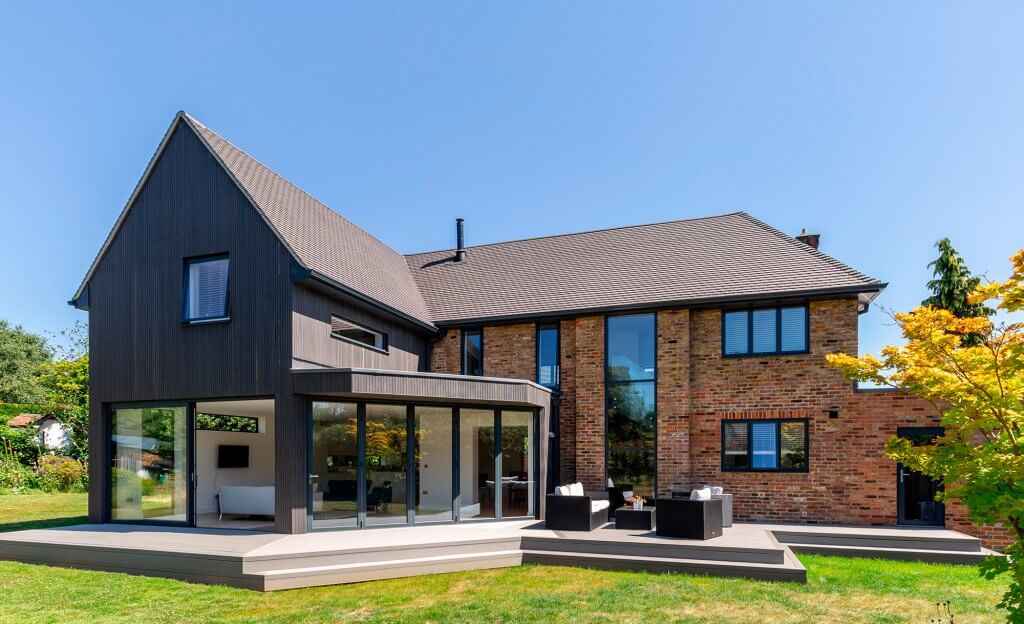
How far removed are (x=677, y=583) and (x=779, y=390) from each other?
645cm

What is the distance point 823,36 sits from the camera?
41.0ft

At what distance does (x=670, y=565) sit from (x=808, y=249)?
9.10 metres

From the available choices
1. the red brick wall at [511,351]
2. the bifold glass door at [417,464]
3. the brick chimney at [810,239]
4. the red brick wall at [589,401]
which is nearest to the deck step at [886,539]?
the red brick wall at [589,401]

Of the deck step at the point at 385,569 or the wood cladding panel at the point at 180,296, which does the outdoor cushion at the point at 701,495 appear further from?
the wood cladding panel at the point at 180,296

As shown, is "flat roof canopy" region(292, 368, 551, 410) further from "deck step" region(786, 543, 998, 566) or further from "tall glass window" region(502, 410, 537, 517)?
"deck step" region(786, 543, 998, 566)

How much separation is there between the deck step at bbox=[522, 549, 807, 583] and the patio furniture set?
707 millimetres

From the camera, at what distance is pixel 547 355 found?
1603 cm

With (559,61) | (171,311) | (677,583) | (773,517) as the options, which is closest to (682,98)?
(559,61)

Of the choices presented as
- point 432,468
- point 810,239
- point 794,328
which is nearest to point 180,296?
point 432,468

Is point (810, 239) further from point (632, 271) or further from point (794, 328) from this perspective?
point (632, 271)

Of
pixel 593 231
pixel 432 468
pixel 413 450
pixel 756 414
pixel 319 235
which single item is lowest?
pixel 432 468

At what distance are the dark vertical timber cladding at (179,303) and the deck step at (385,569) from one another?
2648 millimetres

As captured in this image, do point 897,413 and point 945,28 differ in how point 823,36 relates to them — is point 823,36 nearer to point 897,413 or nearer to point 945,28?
point 945,28

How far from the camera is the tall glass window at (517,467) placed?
42.7 ft
